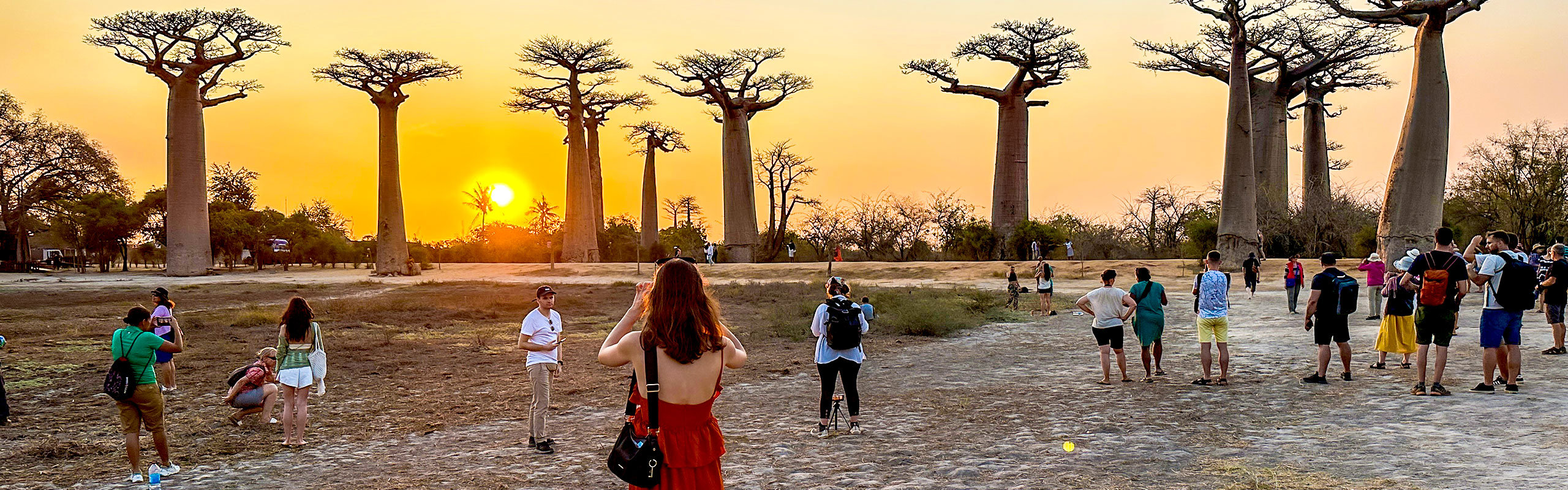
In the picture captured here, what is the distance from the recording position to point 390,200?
51406 mm

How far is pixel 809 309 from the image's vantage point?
2216 centimetres

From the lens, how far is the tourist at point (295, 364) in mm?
8336

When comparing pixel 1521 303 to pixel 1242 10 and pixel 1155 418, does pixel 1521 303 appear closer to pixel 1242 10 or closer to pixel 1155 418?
pixel 1155 418

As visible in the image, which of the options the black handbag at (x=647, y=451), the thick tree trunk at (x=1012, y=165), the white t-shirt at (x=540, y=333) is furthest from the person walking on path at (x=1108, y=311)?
the thick tree trunk at (x=1012, y=165)

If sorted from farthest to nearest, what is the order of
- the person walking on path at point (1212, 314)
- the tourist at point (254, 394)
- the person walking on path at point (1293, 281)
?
1. the person walking on path at point (1293, 281)
2. the person walking on path at point (1212, 314)
3. the tourist at point (254, 394)

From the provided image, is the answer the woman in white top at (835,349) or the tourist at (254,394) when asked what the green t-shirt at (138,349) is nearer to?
the tourist at (254,394)

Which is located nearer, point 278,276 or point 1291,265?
point 1291,265

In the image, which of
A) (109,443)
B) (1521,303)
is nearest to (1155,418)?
(1521,303)

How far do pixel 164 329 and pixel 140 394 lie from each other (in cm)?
314

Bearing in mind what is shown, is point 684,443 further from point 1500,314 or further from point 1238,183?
point 1238,183

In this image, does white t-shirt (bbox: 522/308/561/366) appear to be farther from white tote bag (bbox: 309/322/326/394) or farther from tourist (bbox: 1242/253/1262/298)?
tourist (bbox: 1242/253/1262/298)

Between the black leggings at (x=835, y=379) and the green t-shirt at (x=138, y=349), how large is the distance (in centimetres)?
488

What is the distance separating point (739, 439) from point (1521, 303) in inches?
288

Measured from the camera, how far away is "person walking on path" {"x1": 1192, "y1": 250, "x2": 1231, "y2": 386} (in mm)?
10578
